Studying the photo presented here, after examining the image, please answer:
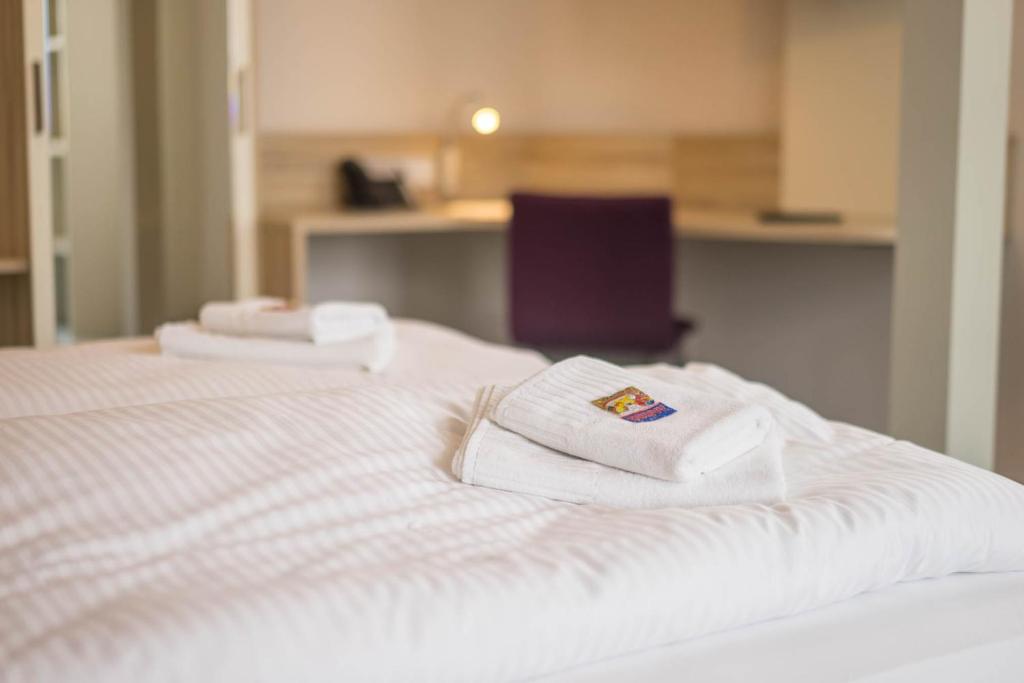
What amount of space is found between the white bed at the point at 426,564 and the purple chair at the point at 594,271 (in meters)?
1.77

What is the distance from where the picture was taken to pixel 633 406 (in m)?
1.37

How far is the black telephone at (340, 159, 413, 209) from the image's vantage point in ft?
12.2

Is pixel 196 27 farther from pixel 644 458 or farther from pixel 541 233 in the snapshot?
pixel 644 458

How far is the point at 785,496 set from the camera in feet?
4.16

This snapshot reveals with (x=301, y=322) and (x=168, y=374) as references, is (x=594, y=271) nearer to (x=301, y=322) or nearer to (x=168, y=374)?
(x=301, y=322)

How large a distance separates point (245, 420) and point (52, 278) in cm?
183

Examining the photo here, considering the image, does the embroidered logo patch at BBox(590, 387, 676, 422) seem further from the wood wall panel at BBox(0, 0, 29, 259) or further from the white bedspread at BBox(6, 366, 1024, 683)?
the wood wall panel at BBox(0, 0, 29, 259)

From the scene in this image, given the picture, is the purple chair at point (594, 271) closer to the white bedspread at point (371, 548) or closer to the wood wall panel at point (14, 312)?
the wood wall panel at point (14, 312)

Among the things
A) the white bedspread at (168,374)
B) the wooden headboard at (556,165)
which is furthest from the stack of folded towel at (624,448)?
the wooden headboard at (556,165)

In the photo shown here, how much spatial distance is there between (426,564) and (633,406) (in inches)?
15.5

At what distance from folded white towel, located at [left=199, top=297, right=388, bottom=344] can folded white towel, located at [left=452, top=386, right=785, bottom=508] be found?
2.07ft

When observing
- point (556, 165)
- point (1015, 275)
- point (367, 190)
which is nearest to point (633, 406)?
point (1015, 275)

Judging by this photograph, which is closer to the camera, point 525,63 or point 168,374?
point 168,374

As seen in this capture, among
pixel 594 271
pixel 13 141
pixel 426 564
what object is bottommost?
pixel 426 564
